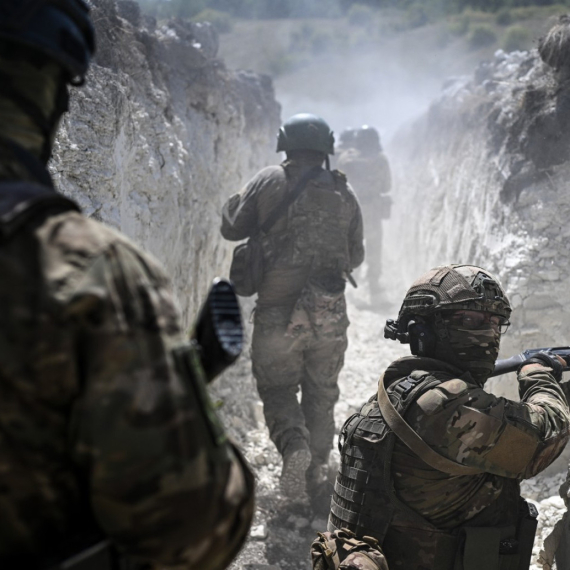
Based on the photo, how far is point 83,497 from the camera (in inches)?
38.3

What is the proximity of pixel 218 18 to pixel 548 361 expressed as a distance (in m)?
35.3

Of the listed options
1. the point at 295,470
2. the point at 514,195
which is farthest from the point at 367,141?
the point at 295,470

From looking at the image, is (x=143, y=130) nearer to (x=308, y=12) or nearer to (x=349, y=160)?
(x=349, y=160)

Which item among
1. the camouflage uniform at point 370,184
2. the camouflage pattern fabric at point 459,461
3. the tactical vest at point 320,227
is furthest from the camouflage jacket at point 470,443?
the camouflage uniform at point 370,184

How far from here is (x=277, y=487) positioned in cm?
432

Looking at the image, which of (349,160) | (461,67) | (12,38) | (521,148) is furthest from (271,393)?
(461,67)

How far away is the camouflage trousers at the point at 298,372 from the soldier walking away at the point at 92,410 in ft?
10.7

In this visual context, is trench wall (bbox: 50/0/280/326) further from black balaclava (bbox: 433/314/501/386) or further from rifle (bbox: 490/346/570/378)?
rifle (bbox: 490/346/570/378)

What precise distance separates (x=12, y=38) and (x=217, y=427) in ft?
2.40

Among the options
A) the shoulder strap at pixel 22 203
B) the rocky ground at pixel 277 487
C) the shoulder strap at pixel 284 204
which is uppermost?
the shoulder strap at pixel 284 204

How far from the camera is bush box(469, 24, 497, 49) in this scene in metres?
29.9

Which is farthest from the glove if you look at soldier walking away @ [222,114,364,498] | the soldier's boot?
soldier walking away @ [222,114,364,498]

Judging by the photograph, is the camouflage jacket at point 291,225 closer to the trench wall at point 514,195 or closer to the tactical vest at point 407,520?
the trench wall at point 514,195

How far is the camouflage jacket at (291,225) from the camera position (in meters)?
4.34
